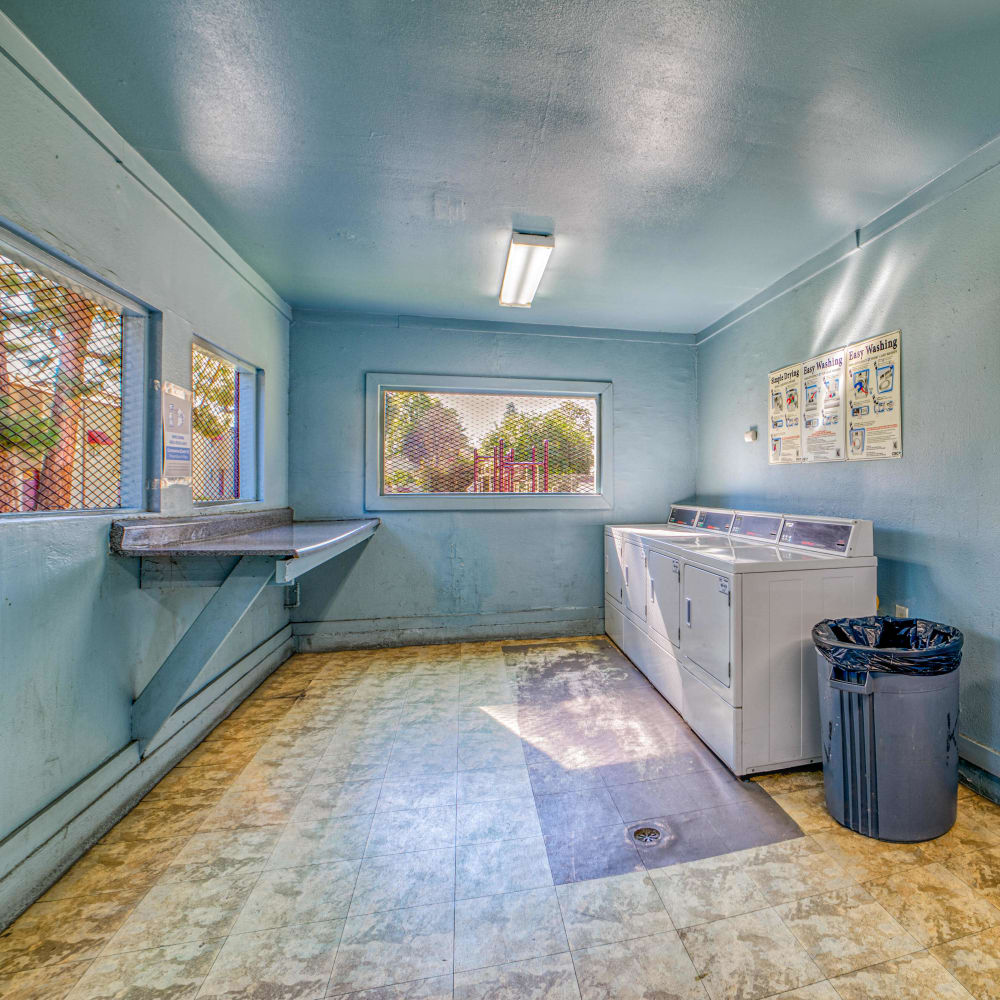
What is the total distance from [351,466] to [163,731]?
2.21 m

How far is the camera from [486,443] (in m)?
4.05

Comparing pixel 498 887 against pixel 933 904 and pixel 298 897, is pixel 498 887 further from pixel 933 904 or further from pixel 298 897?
pixel 933 904

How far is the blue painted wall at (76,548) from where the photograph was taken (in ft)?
4.82

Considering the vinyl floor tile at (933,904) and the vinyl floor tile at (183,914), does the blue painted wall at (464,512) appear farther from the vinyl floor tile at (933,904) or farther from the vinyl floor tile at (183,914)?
the vinyl floor tile at (933,904)

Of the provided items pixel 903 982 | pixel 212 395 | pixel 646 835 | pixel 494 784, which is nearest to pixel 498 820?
pixel 494 784

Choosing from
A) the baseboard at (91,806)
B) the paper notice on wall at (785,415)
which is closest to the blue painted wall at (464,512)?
the paper notice on wall at (785,415)

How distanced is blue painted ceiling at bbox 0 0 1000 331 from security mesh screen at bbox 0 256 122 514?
791 mm

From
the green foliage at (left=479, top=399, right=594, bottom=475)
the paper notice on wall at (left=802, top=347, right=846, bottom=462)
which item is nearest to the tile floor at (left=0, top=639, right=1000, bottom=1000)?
the paper notice on wall at (left=802, top=347, right=846, bottom=462)

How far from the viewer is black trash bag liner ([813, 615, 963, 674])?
1681 millimetres

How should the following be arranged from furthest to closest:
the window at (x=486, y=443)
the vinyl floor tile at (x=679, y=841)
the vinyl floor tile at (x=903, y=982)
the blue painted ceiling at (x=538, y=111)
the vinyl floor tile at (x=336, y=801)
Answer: the window at (x=486, y=443)
the vinyl floor tile at (x=336, y=801)
the vinyl floor tile at (x=679, y=841)
the blue painted ceiling at (x=538, y=111)
the vinyl floor tile at (x=903, y=982)

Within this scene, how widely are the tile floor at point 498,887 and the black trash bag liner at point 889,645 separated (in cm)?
68

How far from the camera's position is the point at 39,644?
156 centimetres

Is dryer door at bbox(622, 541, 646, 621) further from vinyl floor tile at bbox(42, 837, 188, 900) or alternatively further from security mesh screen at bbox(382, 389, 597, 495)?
vinyl floor tile at bbox(42, 837, 188, 900)

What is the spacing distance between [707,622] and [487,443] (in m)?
2.38
